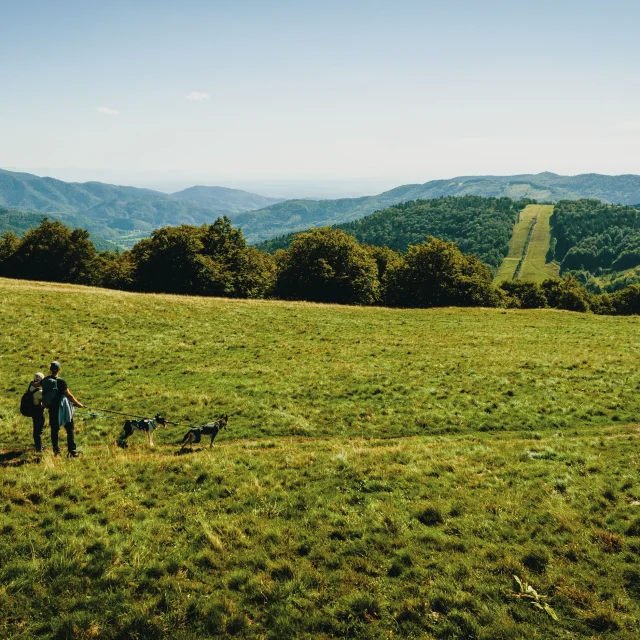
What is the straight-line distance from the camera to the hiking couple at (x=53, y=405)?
13.7 m

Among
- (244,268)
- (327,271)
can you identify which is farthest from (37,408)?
(244,268)

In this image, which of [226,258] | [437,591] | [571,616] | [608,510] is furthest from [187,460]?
[226,258]

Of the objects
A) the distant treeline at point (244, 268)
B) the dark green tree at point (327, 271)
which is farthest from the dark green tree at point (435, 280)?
the dark green tree at point (327, 271)

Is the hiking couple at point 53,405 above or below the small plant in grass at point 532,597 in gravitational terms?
above

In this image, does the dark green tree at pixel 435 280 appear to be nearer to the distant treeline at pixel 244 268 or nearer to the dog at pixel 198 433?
the distant treeline at pixel 244 268

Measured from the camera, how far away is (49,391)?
13883 mm

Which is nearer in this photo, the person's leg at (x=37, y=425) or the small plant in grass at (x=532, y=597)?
the small plant in grass at (x=532, y=597)

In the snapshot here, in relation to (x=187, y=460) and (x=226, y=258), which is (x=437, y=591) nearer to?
(x=187, y=460)

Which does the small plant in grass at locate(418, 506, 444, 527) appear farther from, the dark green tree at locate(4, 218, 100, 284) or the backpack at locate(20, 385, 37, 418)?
the dark green tree at locate(4, 218, 100, 284)

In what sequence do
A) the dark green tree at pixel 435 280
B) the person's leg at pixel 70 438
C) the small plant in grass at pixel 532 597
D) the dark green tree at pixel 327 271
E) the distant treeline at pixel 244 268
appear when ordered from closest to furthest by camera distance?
the small plant in grass at pixel 532 597
the person's leg at pixel 70 438
the distant treeline at pixel 244 268
the dark green tree at pixel 327 271
the dark green tree at pixel 435 280

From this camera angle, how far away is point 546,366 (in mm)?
27531

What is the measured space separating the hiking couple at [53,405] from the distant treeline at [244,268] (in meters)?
53.9

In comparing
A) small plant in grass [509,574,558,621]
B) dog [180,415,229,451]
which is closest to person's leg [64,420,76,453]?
dog [180,415,229,451]

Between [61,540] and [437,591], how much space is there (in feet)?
27.9
